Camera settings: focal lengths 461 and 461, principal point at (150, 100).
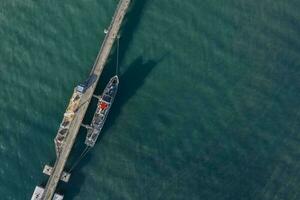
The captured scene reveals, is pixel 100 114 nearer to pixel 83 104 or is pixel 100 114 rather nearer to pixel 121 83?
pixel 83 104

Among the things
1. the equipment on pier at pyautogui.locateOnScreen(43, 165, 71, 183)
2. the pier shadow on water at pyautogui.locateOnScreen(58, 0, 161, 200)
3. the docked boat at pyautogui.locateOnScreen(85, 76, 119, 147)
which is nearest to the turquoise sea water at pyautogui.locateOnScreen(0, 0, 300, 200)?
the pier shadow on water at pyautogui.locateOnScreen(58, 0, 161, 200)

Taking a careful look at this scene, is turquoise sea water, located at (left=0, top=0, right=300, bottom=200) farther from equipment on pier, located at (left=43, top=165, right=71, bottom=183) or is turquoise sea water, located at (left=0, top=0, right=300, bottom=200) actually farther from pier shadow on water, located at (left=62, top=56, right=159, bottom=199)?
equipment on pier, located at (left=43, top=165, right=71, bottom=183)

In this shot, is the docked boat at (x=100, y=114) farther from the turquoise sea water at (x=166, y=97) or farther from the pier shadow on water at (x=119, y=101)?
the turquoise sea water at (x=166, y=97)

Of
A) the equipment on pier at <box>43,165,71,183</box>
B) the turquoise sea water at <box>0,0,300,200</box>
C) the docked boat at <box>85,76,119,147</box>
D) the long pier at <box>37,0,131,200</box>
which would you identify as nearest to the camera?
the equipment on pier at <box>43,165,71,183</box>

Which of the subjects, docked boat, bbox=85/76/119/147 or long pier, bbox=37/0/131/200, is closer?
long pier, bbox=37/0/131/200

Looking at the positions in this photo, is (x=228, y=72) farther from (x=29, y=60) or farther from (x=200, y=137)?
(x=29, y=60)

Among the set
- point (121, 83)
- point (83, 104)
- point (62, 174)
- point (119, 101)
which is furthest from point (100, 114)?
point (62, 174)

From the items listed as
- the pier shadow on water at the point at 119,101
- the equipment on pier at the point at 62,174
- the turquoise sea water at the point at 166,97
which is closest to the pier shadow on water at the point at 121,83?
the pier shadow on water at the point at 119,101
